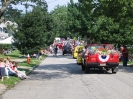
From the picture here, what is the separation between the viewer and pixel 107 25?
4328 cm

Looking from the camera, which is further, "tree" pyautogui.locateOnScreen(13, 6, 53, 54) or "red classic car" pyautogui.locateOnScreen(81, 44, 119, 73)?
"tree" pyautogui.locateOnScreen(13, 6, 53, 54)

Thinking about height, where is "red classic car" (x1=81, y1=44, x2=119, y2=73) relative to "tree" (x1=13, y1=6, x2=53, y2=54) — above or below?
below

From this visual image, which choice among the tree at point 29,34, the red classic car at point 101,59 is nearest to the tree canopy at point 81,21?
the tree at point 29,34

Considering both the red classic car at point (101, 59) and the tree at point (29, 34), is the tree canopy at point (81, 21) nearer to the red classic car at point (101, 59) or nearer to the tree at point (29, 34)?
the tree at point (29, 34)

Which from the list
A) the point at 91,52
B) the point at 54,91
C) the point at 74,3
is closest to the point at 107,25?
the point at 74,3

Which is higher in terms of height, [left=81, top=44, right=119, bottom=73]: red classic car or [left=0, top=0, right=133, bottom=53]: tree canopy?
[left=0, top=0, right=133, bottom=53]: tree canopy

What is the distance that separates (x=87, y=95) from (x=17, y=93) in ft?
8.76

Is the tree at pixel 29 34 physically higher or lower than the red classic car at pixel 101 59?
higher

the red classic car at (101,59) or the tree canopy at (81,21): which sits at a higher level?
the tree canopy at (81,21)

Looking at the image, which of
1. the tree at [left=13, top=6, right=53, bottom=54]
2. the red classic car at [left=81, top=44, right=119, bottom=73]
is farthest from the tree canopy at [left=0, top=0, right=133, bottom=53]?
the red classic car at [left=81, top=44, right=119, bottom=73]

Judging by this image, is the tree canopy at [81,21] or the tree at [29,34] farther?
the tree at [29,34]

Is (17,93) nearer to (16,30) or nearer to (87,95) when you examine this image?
(87,95)

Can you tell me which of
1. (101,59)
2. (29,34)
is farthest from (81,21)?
(101,59)

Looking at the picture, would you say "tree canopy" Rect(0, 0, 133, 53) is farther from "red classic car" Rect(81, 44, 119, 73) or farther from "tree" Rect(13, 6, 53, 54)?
"red classic car" Rect(81, 44, 119, 73)
